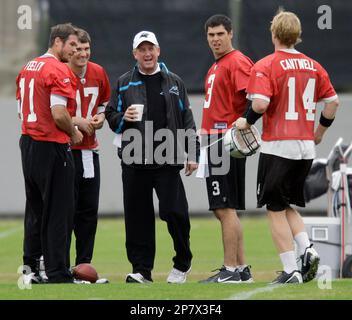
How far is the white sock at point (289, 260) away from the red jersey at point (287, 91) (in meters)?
0.87

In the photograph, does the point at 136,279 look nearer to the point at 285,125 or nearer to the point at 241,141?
the point at 241,141

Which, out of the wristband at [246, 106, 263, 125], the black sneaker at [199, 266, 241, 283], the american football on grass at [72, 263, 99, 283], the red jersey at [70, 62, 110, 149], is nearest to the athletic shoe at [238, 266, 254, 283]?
the black sneaker at [199, 266, 241, 283]

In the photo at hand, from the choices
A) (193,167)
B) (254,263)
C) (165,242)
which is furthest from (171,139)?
(165,242)

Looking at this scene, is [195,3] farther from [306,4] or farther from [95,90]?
[95,90]

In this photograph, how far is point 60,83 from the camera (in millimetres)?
8680

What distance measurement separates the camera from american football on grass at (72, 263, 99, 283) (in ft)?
31.3

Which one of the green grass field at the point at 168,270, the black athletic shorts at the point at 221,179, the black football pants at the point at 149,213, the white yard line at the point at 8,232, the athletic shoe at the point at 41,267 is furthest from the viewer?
the white yard line at the point at 8,232

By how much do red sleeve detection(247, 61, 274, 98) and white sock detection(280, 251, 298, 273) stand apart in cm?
120

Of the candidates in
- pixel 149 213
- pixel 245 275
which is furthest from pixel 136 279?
pixel 245 275

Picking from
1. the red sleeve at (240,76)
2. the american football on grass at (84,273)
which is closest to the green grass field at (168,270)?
the american football on grass at (84,273)

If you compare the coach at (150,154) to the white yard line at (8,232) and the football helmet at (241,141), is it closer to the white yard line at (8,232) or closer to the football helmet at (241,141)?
the football helmet at (241,141)

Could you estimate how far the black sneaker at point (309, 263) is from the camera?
8234mm

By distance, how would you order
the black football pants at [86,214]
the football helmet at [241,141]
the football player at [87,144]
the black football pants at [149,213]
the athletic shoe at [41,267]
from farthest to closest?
the black football pants at [86,214] < the football player at [87,144] < the black football pants at [149,213] < the athletic shoe at [41,267] < the football helmet at [241,141]
